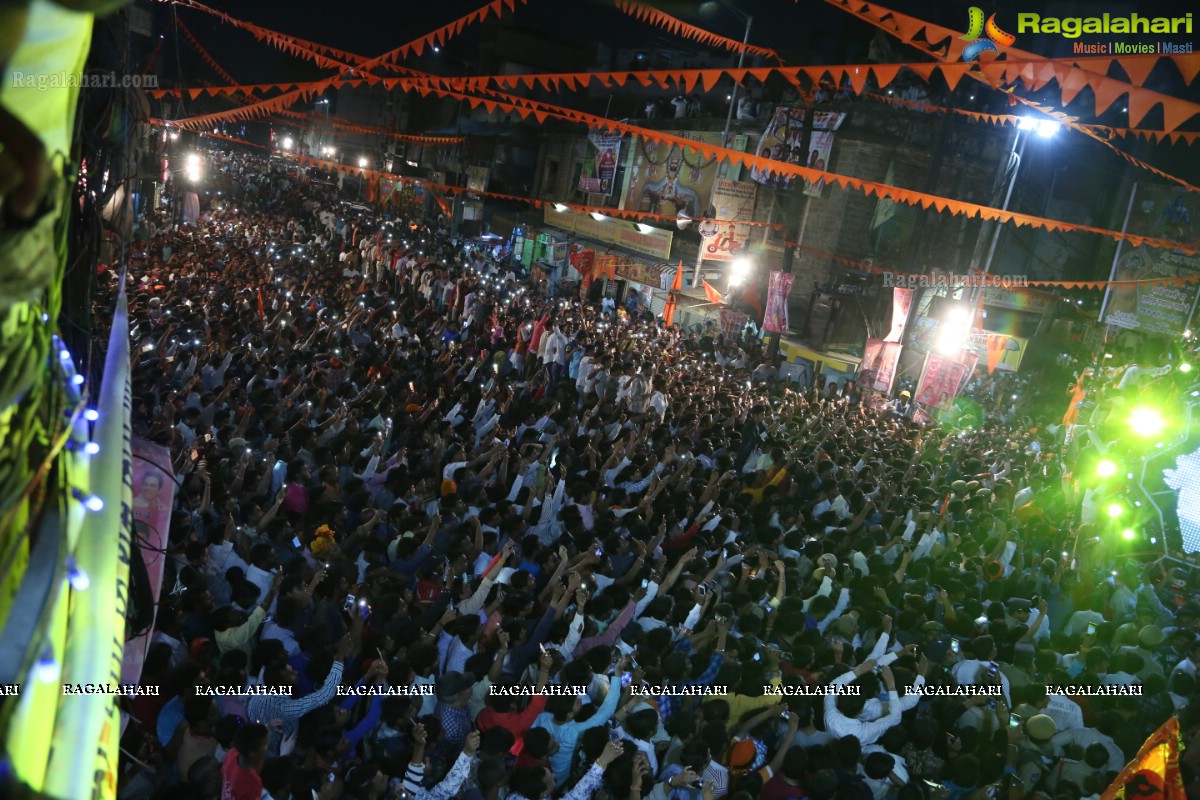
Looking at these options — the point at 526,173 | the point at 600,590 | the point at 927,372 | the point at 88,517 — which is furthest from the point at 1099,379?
the point at 526,173

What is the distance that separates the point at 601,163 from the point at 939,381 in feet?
55.6

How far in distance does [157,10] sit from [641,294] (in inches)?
566

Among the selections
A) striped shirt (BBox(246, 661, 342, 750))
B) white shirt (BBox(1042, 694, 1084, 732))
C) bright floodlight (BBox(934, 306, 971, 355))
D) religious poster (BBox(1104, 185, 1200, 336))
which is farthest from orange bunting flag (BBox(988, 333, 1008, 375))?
striped shirt (BBox(246, 661, 342, 750))

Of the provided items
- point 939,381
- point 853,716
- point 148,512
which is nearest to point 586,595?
point 853,716

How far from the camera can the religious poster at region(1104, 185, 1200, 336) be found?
1959 centimetres

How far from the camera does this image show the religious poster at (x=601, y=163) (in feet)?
91.9

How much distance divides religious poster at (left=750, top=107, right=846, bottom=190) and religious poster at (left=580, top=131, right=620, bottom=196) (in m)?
6.62

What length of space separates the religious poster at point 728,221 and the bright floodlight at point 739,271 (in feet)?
1.08

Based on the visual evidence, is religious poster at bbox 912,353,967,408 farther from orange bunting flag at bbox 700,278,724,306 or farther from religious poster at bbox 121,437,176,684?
religious poster at bbox 121,437,176,684

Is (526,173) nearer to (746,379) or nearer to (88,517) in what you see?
(746,379)

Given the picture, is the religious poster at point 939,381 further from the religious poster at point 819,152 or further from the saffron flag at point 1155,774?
the saffron flag at point 1155,774

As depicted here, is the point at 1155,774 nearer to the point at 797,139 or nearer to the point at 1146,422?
the point at 1146,422

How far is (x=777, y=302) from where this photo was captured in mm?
18641

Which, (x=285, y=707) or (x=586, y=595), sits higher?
(x=586, y=595)
